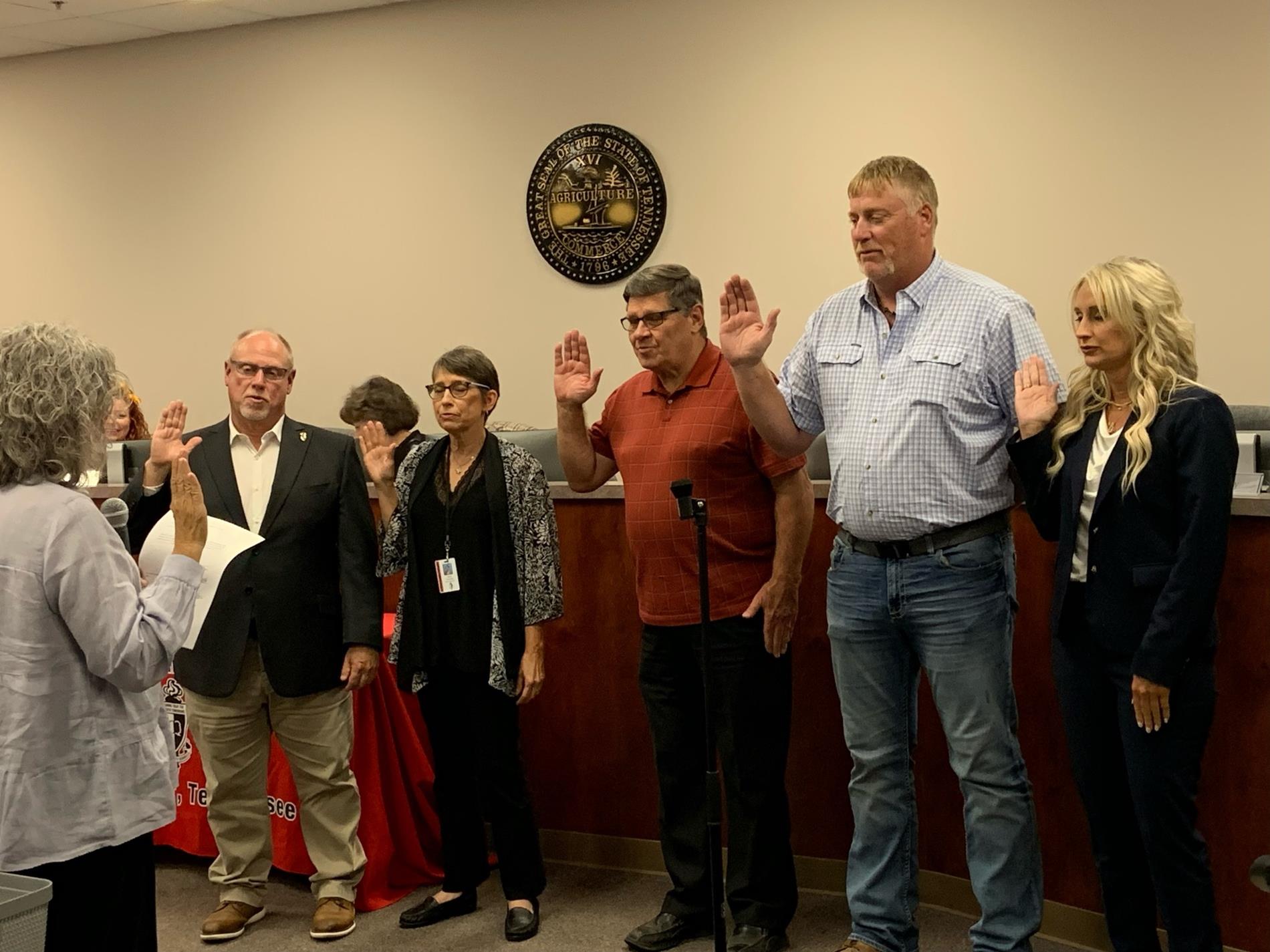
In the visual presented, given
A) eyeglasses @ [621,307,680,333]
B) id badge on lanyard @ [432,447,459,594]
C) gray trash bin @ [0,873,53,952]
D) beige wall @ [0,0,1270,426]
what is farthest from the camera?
beige wall @ [0,0,1270,426]

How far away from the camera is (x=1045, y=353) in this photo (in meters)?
2.69

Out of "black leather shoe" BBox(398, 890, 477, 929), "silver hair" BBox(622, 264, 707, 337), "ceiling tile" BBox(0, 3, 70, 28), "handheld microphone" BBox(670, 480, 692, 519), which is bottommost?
"black leather shoe" BBox(398, 890, 477, 929)

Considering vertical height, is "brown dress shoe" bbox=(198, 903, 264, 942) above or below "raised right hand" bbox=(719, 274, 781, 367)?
below

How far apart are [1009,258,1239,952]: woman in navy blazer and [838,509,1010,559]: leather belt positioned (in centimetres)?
9

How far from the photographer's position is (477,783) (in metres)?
3.48

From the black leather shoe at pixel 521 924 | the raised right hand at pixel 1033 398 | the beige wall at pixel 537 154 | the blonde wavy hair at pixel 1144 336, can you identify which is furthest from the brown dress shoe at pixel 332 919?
the beige wall at pixel 537 154

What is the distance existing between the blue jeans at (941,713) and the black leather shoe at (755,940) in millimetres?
361

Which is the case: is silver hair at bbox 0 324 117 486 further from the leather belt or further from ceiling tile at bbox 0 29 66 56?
ceiling tile at bbox 0 29 66 56

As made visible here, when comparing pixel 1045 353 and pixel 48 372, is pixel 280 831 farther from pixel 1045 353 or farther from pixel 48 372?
pixel 1045 353

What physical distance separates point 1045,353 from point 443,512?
5.04 feet

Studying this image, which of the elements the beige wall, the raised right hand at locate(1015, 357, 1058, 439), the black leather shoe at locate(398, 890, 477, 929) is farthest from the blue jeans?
the beige wall

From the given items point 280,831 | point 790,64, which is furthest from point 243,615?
point 790,64

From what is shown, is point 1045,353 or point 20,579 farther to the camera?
point 1045,353

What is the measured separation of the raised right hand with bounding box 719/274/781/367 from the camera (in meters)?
2.77
